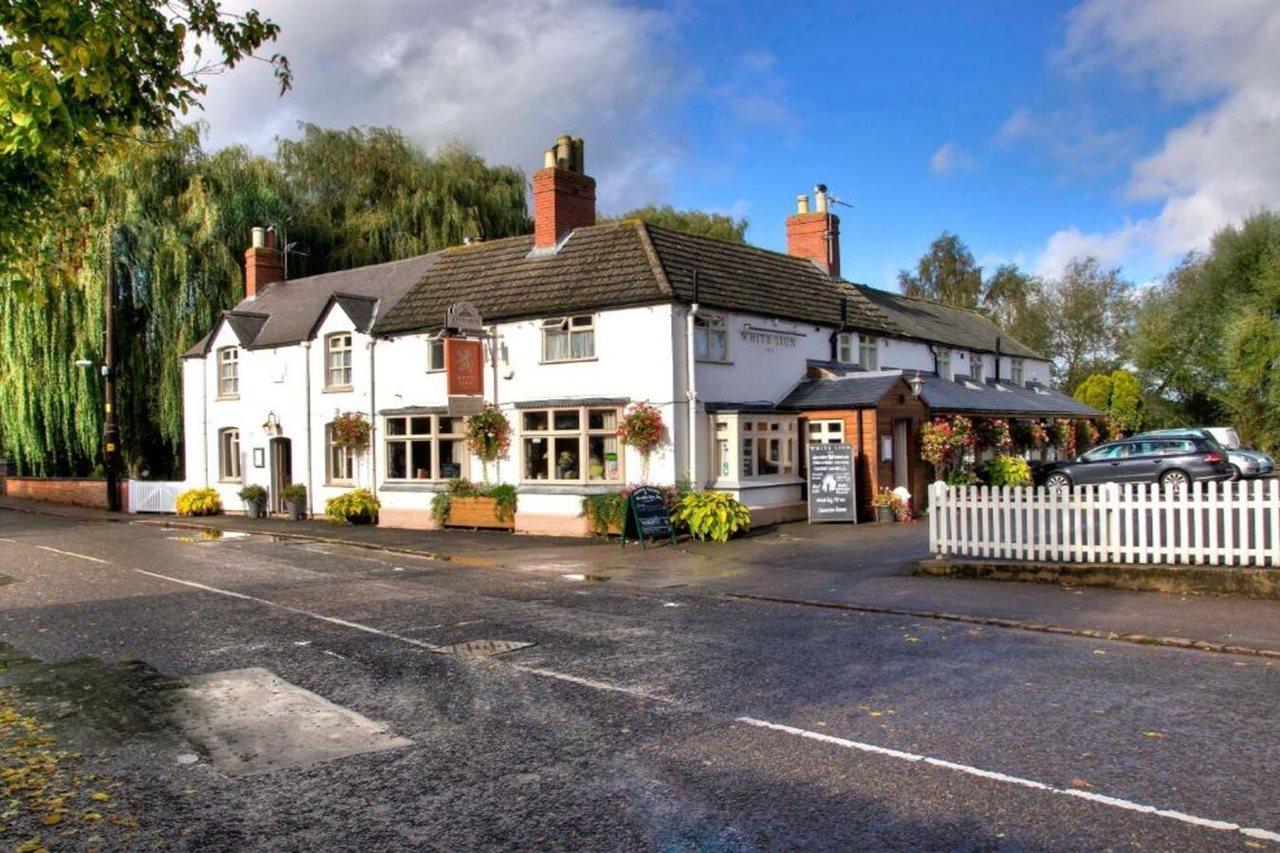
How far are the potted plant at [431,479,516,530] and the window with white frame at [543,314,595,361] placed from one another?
133 inches

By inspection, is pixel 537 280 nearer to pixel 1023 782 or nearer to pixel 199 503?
pixel 199 503

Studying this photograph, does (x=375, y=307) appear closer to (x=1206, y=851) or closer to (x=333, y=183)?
(x=333, y=183)

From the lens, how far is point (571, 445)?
22.9 meters

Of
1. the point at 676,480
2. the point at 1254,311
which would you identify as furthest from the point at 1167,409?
the point at 676,480

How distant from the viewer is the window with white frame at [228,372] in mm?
31469

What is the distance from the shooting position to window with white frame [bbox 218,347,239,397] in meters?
31.5

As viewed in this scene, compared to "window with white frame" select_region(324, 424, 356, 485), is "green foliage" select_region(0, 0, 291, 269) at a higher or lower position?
higher

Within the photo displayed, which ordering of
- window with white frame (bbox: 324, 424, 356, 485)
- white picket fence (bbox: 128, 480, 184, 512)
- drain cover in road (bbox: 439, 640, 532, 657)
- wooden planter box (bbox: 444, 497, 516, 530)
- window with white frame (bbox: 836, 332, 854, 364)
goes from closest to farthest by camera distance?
drain cover in road (bbox: 439, 640, 532, 657)
wooden planter box (bbox: 444, 497, 516, 530)
window with white frame (bbox: 836, 332, 854, 364)
window with white frame (bbox: 324, 424, 356, 485)
white picket fence (bbox: 128, 480, 184, 512)

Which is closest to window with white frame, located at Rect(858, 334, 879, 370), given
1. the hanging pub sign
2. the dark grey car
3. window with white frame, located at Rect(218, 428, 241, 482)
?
the dark grey car

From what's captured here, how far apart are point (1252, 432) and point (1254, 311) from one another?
5.55 meters

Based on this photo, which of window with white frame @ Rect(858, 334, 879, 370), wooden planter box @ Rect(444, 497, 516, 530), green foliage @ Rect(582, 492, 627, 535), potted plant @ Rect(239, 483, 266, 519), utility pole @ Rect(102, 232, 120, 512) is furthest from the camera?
utility pole @ Rect(102, 232, 120, 512)

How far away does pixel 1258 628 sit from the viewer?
10016mm

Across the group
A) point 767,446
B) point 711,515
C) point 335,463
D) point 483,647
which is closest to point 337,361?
point 335,463

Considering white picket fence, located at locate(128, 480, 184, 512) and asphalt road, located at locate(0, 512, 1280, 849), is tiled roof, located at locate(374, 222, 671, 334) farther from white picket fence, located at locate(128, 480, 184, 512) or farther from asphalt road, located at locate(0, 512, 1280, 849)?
white picket fence, located at locate(128, 480, 184, 512)
